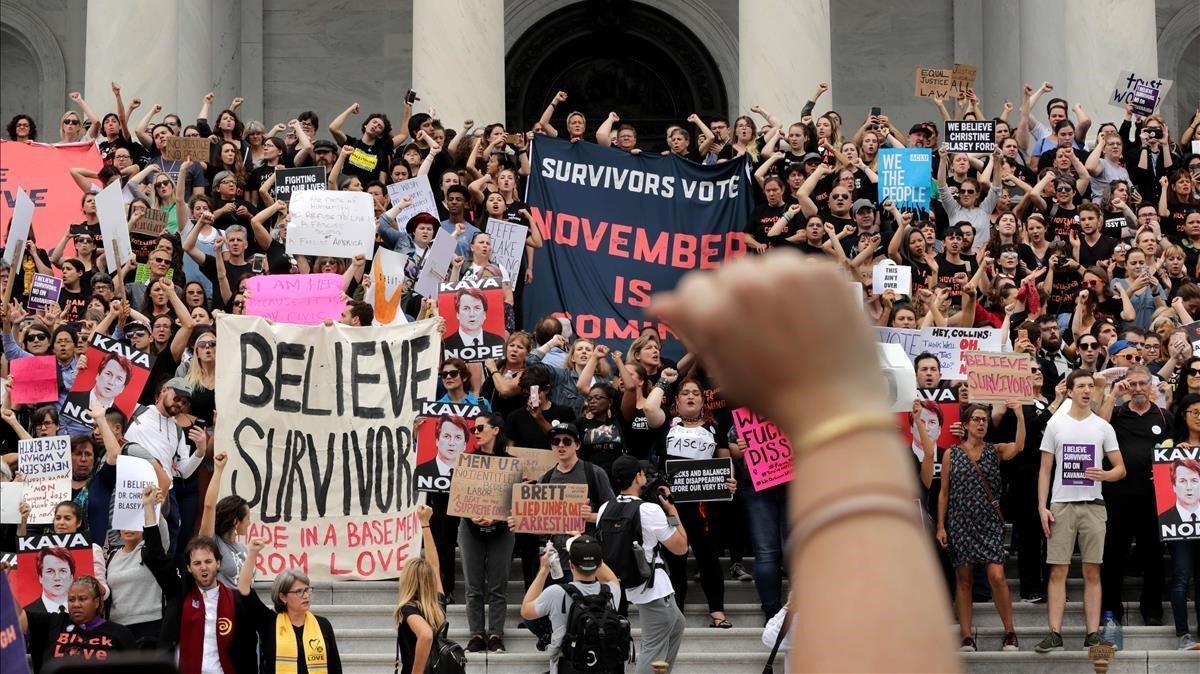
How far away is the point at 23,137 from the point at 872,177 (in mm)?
9262

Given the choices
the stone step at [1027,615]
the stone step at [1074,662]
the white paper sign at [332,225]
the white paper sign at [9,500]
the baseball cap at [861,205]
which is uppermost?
the baseball cap at [861,205]

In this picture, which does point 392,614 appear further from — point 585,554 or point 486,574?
point 585,554

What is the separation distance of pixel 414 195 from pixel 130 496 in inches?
244

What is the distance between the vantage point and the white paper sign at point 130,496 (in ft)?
40.5

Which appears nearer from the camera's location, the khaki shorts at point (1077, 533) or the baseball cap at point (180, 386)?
the khaki shorts at point (1077, 533)

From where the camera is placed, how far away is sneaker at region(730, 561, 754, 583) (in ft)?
47.3

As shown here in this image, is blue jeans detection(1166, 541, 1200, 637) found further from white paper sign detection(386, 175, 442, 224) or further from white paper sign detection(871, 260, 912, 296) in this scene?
white paper sign detection(386, 175, 442, 224)

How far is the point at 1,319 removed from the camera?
16.1m

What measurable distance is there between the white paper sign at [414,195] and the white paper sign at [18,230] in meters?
3.26

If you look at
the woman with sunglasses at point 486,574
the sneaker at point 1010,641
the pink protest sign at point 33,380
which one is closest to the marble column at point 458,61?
the pink protest sign at point 33,380

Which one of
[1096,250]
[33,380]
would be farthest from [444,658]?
[1096,250]

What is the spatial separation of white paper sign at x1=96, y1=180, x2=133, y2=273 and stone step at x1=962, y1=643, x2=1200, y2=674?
27.4 ft

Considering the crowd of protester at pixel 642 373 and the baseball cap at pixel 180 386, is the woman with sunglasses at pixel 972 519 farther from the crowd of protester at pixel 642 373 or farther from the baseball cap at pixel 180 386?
the baseball cap at pixel 180 386

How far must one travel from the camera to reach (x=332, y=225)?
16875 millimetres
